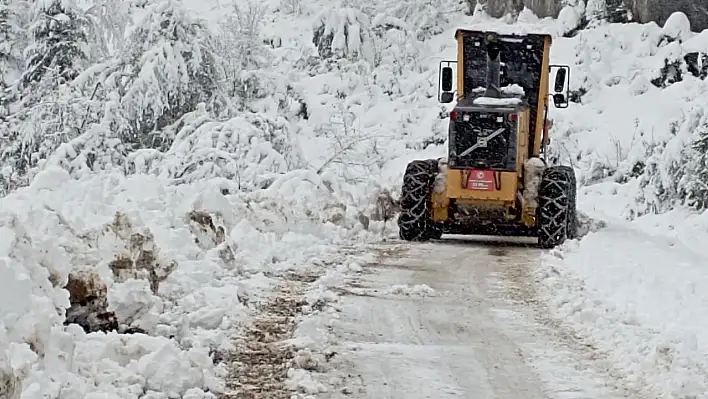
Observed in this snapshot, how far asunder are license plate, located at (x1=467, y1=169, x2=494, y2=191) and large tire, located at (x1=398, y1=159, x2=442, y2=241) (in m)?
0.62

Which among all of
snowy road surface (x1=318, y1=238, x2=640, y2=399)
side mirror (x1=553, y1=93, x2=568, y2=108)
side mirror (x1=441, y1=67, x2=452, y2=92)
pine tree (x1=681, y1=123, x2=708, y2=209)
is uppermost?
side mirror (x1=441, y1=67, x2=452, y2=92)

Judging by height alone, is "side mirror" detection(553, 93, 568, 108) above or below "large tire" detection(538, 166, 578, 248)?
above

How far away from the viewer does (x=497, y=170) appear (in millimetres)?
11719

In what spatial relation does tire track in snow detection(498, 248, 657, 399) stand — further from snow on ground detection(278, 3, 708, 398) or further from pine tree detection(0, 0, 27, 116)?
pine tree detection(0, 0, 27, 116)

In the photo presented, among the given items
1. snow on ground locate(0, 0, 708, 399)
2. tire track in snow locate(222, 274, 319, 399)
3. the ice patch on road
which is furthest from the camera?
the ice patch on road

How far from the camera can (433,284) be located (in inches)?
326

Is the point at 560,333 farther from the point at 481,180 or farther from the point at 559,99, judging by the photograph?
the point at 559,99

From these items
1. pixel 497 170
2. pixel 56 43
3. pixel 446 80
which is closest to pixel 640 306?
pixel 497 170

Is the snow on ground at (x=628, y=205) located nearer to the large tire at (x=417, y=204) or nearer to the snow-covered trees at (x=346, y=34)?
the large tire at (x=417, y=204)

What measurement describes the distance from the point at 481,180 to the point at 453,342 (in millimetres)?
5920

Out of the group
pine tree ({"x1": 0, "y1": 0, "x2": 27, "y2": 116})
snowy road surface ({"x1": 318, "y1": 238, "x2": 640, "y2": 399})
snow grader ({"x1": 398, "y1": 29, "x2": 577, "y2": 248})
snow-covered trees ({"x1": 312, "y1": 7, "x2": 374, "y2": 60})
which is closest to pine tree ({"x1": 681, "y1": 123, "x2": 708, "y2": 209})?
snow grader ({"x1": 398, "y1": 29, "x2": 577, "y2": 248})

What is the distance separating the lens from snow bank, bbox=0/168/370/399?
4262mm

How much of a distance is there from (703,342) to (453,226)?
6612 millimetres

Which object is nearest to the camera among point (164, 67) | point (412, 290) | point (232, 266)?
point (412, 290)
